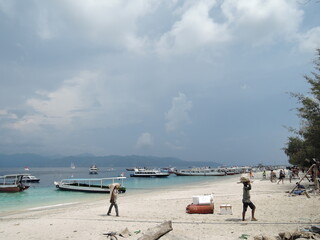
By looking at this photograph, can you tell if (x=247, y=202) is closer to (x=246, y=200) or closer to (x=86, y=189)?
(x=246, y=200)

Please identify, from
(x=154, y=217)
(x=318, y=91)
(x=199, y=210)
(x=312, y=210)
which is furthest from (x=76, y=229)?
(x=318, y=91)

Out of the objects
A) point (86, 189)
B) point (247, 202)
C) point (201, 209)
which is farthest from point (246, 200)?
point (86, 189)

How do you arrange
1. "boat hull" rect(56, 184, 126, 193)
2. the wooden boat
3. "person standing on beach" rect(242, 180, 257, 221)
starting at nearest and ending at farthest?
"person standing on beach" rect(242, 180, 257, 221), the wooden boat, "boat hull" rect(56, 184, 126, 193)

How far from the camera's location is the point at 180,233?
10.8 meters

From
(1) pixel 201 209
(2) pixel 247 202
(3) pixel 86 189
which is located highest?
(2) pixel 247 202

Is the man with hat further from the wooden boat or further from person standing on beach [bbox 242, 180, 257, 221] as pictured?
the wooden boat

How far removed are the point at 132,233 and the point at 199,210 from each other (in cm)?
507

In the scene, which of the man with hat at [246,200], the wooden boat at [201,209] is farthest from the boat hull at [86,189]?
the man with hat at [246,200]

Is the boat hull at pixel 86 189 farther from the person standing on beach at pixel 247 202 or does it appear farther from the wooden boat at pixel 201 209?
the person standing on beach at pixel 247 202

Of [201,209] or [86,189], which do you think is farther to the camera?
[86,189]

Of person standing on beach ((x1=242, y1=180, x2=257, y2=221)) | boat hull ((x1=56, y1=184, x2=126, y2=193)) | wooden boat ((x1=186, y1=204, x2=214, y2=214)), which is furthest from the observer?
boat hull ((x1=56, y1=184, x2=126, y2=193))

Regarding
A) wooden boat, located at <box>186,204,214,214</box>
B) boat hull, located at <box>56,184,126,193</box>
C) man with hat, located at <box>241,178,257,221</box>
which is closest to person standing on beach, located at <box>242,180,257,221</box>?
man with hat, located at <box>241,178,257,221</box>

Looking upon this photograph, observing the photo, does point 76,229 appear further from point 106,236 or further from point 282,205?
point 282,205

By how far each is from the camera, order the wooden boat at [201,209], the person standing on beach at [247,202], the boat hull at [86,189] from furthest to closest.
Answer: the boat hull at [86,189] < the wooden boat at [201,209] < the person standing on beach at [247,202]
